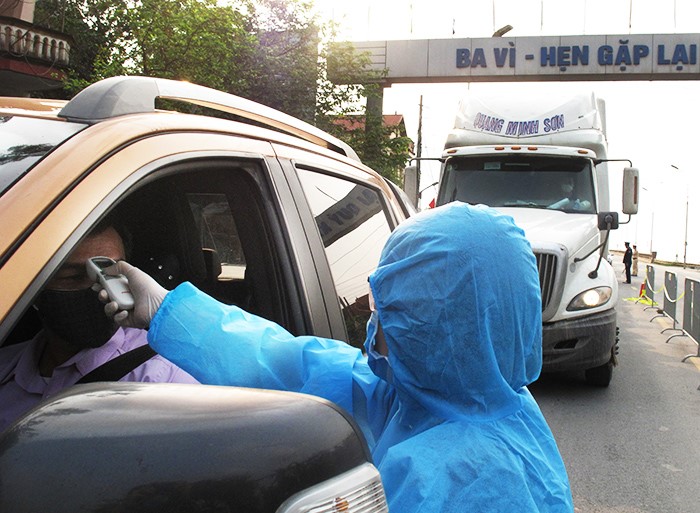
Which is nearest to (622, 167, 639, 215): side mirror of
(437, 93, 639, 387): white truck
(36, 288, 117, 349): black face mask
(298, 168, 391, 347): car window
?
(437, 93, 639, 387): white truck

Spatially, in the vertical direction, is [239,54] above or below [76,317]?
above

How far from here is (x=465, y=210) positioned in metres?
1.32

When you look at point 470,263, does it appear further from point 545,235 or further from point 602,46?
point 602,46

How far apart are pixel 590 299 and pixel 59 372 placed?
6.57m

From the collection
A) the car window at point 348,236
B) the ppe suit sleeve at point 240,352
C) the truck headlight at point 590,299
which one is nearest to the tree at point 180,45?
the truck headlight at point 590,299

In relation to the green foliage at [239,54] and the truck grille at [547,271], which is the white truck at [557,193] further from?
the green foliage at [239,54]

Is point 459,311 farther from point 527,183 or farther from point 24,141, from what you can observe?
point 527,183

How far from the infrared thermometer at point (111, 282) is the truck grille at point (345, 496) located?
2.60 ft

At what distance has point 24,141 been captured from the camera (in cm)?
134

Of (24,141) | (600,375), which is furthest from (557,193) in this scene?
(24,141)

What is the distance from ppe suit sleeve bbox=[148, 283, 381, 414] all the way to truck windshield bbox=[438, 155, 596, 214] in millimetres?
7474

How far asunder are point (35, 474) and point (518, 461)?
822 mm

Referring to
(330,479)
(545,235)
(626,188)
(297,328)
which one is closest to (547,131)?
(626,188)

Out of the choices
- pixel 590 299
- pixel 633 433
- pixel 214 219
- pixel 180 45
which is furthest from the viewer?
pixel 180 45
